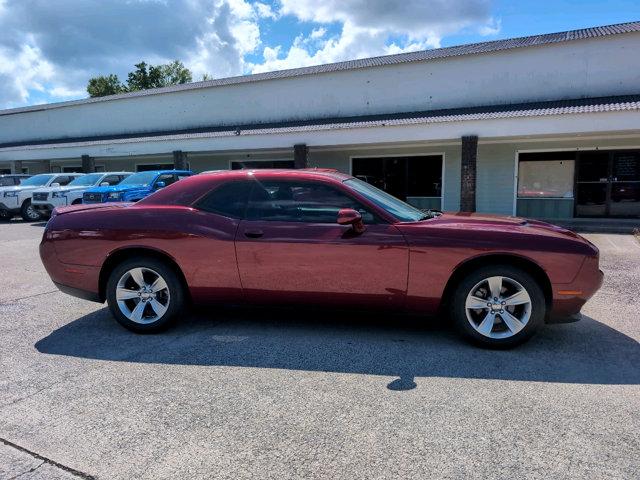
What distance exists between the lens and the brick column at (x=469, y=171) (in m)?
14.3

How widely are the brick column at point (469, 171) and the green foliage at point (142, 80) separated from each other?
5419 centimetres

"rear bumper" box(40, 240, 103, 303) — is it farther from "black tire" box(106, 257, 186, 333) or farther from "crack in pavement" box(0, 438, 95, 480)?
"crack in pavement" box(0, 438, 95, 480)

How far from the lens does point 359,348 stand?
4.08 metres

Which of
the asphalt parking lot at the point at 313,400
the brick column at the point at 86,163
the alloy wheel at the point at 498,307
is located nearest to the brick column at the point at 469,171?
the asphalt parking lot at the point at 313,400

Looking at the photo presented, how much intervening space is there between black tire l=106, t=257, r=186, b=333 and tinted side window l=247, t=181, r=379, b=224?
37.9 inches

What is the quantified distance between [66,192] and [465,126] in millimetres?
13028

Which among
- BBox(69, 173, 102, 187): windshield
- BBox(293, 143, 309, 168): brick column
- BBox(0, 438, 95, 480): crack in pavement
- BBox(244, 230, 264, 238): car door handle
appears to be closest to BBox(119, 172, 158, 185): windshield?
BBox(69, 173, 102, 187): windshield

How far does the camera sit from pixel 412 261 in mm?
4039

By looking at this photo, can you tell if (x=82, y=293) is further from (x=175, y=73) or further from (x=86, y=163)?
(x=175, y=73)

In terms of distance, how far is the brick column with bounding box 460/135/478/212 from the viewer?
1432cm

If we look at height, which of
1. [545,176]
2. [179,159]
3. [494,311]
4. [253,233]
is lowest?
[494,311]

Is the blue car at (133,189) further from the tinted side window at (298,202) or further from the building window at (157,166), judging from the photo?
the tinted side window at (298,202)

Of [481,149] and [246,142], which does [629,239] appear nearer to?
[481,149]

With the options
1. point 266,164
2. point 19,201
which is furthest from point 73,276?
point 266,164
